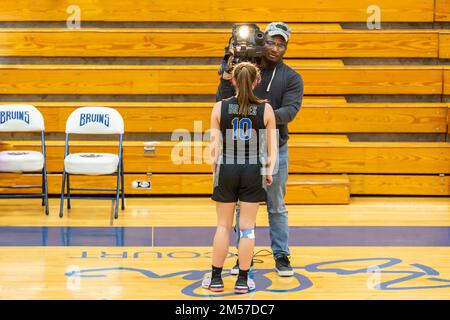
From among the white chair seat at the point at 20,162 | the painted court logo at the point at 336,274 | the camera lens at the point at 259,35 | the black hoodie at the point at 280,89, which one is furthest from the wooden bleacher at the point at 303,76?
the camera lens at the point at 259,35

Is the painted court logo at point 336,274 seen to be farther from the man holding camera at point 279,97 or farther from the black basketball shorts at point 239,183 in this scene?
the black basketball shorts at point 239,183

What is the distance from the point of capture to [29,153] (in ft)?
23.2

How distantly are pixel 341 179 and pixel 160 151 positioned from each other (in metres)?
1.65

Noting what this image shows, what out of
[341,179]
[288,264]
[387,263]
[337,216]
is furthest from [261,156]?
[341,179]

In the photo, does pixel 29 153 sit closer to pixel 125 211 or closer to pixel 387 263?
pixel 125 211

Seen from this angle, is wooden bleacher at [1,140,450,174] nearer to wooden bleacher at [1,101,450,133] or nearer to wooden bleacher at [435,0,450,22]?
wooden bleacher at [1,101,450,133]

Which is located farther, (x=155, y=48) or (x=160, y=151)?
(x=155, y=48)

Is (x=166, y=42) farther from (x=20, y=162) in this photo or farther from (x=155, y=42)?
(x=20, y=162)

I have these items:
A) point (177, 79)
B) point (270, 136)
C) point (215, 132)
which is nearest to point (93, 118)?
point (177, 79)

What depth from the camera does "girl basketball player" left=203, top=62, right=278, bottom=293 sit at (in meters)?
4.61

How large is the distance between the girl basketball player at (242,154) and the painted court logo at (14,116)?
3.00 meters

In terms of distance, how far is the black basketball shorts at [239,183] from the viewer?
4.63 metres

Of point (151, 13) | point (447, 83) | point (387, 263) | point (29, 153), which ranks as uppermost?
point (151, 13)

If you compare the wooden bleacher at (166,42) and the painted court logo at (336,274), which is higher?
the wooden bleacher at (166,42)
